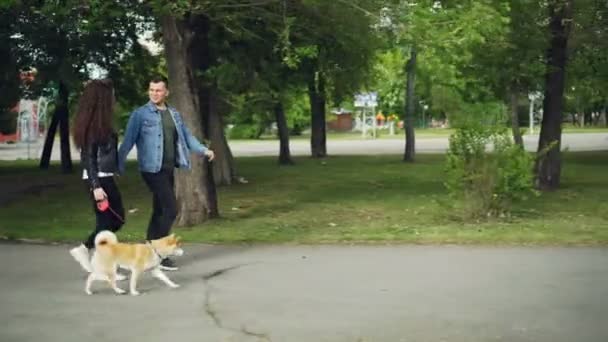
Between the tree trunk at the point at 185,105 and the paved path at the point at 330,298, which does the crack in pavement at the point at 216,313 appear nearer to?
the paved path at the point at 330,298

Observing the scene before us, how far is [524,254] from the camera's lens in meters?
9.55

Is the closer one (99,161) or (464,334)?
(464,334)

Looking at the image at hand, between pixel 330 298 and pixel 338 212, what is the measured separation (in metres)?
7.61

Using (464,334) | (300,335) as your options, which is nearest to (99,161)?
(300,335)

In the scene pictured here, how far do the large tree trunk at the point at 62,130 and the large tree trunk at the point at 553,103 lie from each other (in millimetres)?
12299

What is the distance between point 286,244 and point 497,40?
27.3 ft

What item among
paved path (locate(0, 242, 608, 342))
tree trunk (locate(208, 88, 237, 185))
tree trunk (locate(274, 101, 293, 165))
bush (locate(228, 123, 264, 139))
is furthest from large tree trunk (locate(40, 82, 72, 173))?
bush (locate(228, 123, 264, 139))

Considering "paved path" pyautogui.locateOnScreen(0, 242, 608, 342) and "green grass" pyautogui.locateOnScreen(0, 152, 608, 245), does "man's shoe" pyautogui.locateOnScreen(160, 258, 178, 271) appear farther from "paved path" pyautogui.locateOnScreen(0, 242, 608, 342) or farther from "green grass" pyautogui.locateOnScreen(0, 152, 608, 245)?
"green grass" pyautogui.locateOnScreen(0, 152, 608, 245)

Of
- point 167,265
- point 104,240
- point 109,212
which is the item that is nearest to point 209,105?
point 167,265

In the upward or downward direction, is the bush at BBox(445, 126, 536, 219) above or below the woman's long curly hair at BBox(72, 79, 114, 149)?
below

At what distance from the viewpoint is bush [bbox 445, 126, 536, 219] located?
12547 mm

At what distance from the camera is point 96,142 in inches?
311

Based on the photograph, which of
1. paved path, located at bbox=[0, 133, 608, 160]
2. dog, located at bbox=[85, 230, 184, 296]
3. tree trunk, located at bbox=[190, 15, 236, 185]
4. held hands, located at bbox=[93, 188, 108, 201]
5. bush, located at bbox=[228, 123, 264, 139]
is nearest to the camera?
dog, located at bbox=[85, 230, 184, 296]

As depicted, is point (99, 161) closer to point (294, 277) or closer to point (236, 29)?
point (294, 277)
